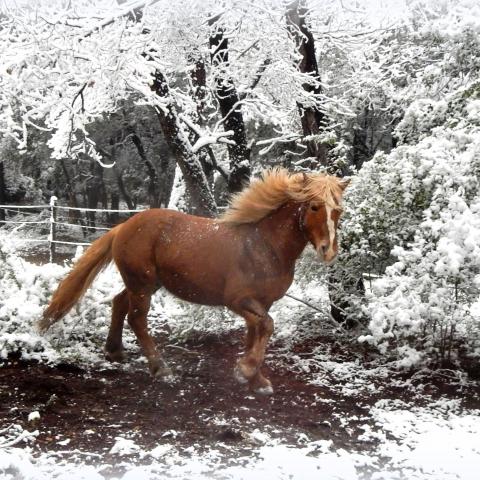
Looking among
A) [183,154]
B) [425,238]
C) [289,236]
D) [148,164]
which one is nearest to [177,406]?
[289,236]

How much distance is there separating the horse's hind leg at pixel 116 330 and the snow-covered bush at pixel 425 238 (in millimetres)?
2353

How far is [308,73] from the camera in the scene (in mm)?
7262

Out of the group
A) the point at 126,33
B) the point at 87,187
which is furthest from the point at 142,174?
the point at 126,33

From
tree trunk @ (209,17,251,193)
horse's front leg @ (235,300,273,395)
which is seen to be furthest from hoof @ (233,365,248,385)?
tree trunk @ (209,17,251,193)

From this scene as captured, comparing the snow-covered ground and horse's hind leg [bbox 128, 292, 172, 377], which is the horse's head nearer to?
the snow-covered ground

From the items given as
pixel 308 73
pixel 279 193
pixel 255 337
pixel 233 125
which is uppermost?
pixel 308 73

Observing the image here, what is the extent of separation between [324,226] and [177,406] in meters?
1.91

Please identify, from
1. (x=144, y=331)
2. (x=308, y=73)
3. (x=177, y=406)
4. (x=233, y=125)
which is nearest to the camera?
(x=177, y=406)

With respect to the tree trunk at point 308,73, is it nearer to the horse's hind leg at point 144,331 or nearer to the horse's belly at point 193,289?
the horse's belly at point 193,289

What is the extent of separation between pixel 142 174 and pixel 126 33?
20747 millimetres

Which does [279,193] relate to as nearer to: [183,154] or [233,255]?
[233,255]

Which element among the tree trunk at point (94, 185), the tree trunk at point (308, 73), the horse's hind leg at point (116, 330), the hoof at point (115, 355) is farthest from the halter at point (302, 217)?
the tree trunk at point (94, 185)

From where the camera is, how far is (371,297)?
5602mm

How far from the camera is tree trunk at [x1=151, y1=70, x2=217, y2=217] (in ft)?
22.9
